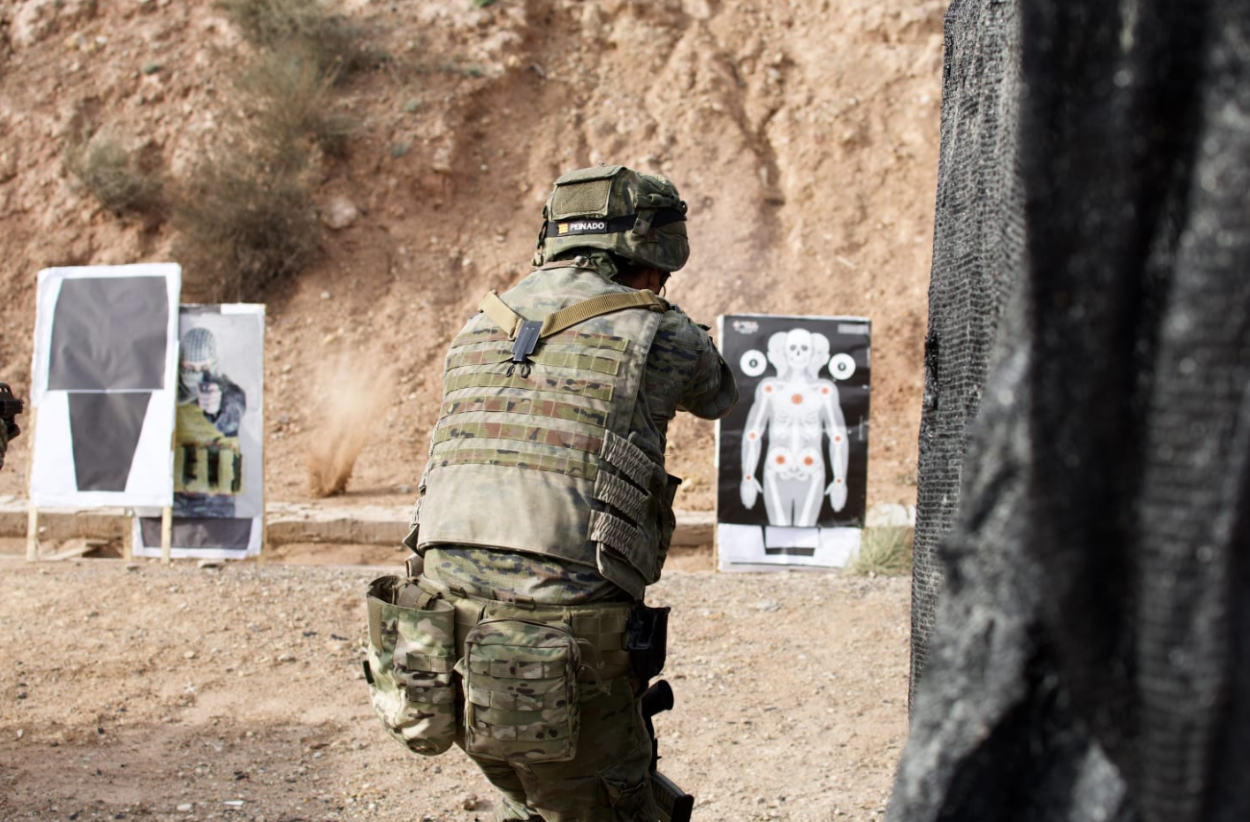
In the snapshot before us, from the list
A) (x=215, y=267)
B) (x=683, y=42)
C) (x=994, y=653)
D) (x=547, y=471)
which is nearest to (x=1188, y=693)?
(x=994, y=653)

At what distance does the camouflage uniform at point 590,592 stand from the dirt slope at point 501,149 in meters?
8.56

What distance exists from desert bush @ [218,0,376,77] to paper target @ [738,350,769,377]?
7671 mm

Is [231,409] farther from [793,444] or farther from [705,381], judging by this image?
[705,381]

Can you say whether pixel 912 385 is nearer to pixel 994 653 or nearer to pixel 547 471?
pixel 547 471

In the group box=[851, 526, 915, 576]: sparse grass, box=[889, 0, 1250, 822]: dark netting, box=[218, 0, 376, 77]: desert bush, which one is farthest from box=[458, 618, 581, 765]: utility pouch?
box=[218, 0, 376, 77]: desert bush

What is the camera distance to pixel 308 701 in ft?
15.6

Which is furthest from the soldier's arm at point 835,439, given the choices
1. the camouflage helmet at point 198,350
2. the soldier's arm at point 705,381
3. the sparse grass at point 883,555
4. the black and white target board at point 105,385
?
the soldier's arm at point 705,381

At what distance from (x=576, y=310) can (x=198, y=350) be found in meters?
5.17

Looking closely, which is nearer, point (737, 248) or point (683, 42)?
point (737, 248)

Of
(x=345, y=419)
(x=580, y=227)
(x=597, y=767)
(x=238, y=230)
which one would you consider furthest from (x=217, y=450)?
(x=238, y=230)

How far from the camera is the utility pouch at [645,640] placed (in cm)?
247

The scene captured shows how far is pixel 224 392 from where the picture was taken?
701 centimetres

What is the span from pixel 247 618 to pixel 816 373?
372cm

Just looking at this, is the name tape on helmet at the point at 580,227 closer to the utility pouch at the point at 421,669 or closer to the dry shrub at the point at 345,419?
the utility pouch at the point at 421,669
